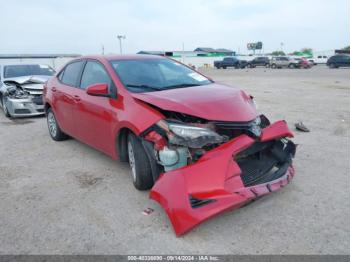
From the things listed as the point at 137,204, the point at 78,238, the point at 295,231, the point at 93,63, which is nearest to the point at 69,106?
the point at 93,63

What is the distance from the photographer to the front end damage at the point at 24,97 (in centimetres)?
853

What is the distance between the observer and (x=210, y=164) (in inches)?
115

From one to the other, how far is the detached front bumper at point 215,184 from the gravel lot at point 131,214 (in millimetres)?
279

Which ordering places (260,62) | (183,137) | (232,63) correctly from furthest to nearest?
(260,62) < (232,63) < (183,137)

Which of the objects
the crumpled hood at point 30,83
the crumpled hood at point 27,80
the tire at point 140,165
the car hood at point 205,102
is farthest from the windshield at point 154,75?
the crumpled hood at point 27,80

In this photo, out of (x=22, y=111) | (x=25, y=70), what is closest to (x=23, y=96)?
(x=22, y=111)

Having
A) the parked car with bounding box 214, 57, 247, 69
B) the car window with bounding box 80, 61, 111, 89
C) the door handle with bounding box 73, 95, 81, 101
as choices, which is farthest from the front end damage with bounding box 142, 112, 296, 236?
the parked car with bounding box 214, 57, 247, 69

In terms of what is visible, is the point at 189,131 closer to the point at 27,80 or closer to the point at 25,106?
the point at 25,106

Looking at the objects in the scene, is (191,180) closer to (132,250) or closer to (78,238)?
(132,250)

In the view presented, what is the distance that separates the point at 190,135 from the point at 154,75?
1.52m

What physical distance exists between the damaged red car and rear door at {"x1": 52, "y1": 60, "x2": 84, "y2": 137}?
0.42 m

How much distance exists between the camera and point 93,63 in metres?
4.75

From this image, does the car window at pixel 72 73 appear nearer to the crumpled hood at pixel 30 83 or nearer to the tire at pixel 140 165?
the tire at pixel 140 165

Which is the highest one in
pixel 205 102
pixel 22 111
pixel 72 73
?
pixel 72 73
